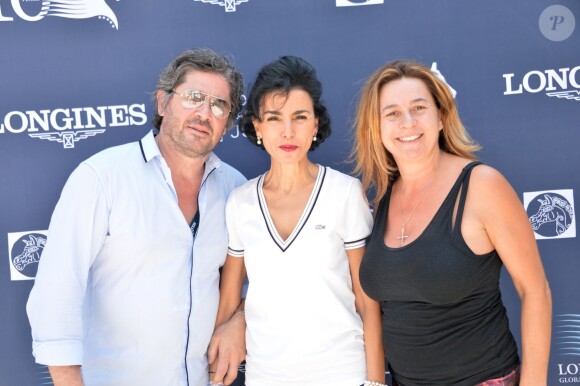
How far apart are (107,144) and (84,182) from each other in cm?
84

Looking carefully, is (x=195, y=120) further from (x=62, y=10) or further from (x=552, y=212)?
(x=552, y=212)

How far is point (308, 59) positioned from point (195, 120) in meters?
0.79

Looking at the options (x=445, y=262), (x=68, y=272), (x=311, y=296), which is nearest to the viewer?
(x=445, y=262)

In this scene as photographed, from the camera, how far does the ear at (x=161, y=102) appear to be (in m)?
2.33

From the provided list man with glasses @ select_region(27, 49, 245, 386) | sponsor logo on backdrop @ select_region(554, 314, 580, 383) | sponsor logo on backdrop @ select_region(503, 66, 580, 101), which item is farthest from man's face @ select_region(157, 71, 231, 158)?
sponsor logo on backdrop @ select_region(554, 314, 580, 383)

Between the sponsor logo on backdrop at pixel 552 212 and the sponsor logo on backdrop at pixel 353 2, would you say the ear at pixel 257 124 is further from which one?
the sponsor logo on backdrop at pixel 552 212

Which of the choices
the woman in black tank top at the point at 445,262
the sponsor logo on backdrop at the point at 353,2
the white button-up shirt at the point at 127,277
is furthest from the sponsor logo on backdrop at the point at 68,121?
the woman in black tank top at the point at 445,262

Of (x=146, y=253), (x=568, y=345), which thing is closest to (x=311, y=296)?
(x=146, y=253)

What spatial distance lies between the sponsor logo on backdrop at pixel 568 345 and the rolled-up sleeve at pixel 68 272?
210 cm

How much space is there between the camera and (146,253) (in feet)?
6.92

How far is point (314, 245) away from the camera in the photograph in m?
2.09

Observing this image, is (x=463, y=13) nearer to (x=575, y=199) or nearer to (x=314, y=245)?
(x=575, y=199)

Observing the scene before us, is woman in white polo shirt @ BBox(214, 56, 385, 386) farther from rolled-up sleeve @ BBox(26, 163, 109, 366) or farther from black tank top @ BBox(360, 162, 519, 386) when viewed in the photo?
rolled-up sleeve @ BBox(26, 163, 109, 366)

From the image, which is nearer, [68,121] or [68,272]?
[68,272]
